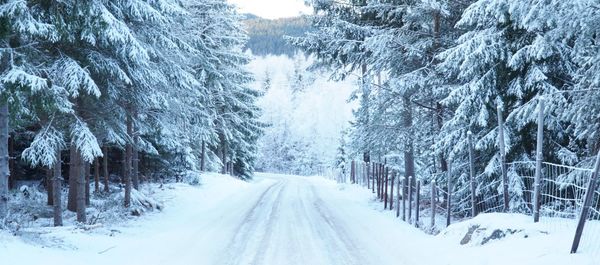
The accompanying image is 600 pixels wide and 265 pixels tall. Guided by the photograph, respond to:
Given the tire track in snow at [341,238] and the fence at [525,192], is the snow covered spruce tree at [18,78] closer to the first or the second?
the tire track in snow at [341,238]

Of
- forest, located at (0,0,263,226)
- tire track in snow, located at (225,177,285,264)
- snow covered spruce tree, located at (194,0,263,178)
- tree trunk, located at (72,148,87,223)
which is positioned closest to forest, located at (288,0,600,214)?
tire track in snow, located at (225,177,285,264)

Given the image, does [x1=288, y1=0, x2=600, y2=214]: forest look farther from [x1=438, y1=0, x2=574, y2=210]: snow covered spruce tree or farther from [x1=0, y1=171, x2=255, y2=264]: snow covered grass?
[x1=0, y1=171, x2=255, y2=264]: snow covered grass

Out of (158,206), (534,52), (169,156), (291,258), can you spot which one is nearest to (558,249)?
(291,258)

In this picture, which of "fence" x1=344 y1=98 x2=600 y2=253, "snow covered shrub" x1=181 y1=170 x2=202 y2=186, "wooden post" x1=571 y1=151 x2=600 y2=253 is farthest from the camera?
"snow covered shrub" x1=181 y1=170 x2=202 y2=186

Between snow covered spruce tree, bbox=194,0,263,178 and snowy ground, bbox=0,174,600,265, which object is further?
snow covered spruce tree, bbox=194,0,263,178

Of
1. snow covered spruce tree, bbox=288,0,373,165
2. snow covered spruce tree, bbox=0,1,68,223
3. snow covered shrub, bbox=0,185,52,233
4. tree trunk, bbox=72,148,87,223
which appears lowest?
snow covered shrub, bbox=0,185,52,233

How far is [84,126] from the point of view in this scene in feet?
34.9

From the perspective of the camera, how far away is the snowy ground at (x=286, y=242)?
7.34 meters

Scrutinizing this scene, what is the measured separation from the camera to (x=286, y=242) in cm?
1003

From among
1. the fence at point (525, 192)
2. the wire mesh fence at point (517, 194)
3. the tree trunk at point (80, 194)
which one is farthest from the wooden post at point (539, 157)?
the tree trunk at point (80, 194)

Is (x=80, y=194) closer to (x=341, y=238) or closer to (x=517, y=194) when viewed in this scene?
(x=341, y=238)

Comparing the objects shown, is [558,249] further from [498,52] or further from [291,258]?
[498,52]

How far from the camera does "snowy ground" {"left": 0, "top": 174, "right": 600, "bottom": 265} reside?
7.34 meters

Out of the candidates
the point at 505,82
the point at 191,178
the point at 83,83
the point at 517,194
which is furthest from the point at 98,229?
the point at 191,178
